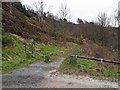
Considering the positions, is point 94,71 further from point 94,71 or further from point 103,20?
point 103,20

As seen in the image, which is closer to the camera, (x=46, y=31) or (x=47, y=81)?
(x=47, y=81)

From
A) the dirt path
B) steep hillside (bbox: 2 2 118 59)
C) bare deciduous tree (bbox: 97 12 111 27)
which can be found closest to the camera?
the dirt path

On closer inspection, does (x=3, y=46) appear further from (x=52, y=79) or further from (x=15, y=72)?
(x=52, y=79)

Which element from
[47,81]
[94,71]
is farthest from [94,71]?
[47,81]

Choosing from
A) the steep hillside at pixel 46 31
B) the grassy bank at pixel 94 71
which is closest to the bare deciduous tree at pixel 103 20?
the steep hillside at pixel 46 31

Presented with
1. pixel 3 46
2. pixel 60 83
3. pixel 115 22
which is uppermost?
pixel 115 22

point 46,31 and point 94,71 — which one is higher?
point 46,31

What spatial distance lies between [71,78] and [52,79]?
3.27ft

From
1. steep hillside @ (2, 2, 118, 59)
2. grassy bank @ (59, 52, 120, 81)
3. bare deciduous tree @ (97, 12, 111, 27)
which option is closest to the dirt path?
grassy bank @ (59, 52, 120, 81)

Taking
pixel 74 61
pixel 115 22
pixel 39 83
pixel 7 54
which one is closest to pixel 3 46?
pixel 7 54

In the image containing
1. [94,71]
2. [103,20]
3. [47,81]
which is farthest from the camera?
[103,20]

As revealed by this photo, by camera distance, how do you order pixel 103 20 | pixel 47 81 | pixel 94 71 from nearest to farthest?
pixel 47 81 → pixel 94 71 → pixel 103 20

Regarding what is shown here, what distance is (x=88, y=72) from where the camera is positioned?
48.5 feet

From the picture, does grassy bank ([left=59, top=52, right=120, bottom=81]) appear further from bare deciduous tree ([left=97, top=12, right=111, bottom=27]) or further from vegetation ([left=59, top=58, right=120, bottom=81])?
bare deciduous tree ([left=97, top=12, right=111, bottom=27])
